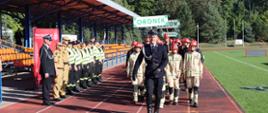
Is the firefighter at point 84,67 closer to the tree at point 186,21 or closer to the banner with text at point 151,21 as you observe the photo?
the banner with text at point 151,21

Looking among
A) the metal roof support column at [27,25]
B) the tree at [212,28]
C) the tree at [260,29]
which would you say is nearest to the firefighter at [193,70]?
the metal roof support column at [27,25]

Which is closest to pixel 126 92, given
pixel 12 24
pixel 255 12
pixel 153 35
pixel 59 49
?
pixel 59 49

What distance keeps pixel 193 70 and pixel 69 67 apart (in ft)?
14.5

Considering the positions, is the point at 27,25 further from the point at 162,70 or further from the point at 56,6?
the point at 162,70

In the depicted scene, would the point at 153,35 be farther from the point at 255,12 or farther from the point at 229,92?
the point at 255,12

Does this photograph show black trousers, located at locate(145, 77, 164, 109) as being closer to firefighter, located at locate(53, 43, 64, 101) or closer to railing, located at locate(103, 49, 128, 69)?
firefighter, located at locate(53, 43, 64, 101)

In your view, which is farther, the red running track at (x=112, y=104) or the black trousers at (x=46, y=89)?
the black trousers at (x=46, y=89)

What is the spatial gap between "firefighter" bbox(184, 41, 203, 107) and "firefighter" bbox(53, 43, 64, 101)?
378cm

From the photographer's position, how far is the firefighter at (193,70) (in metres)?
12.9

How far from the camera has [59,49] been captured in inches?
579

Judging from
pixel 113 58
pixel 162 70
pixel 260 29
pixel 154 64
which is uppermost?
pixel 260 29

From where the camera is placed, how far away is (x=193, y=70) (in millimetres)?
12898

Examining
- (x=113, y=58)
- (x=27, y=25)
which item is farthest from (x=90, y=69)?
(x=113, y=58)

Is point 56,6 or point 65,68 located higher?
point 56,6
